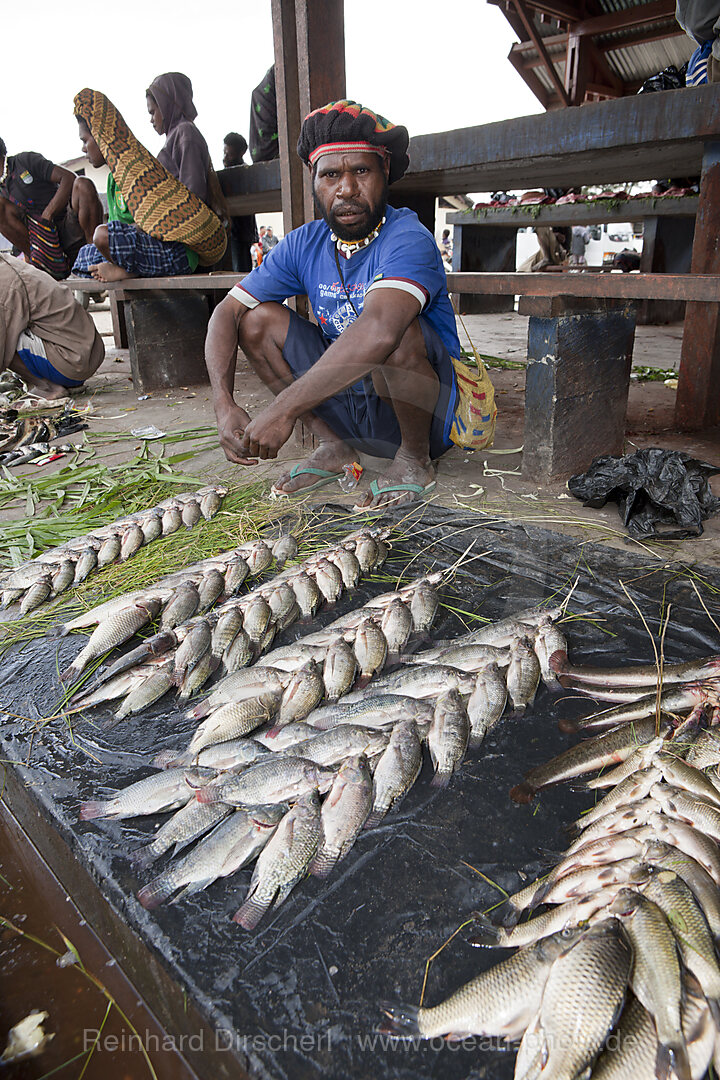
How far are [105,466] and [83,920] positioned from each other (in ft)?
10.2

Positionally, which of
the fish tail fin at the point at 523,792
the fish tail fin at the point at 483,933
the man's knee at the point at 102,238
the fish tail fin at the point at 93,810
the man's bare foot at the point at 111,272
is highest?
the man's knee at the point at 102,238

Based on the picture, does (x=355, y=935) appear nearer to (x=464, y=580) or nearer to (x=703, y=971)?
(x=703, y=971)

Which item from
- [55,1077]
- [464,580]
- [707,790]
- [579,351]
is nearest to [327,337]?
[579,351]

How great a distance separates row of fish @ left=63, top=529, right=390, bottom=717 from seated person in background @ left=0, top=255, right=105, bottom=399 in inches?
165

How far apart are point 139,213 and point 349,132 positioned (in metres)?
3.54

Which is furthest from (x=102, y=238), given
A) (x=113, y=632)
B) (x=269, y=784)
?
(x=269, y=784)

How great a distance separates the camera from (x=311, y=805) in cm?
155

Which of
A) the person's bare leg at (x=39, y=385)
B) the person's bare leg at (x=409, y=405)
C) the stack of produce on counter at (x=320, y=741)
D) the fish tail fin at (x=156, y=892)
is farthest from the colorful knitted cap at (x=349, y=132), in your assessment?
the person's bare leg at (x=39, y=385)

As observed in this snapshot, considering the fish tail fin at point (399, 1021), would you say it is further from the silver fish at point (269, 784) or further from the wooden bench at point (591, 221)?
the wooden bench at point (591, 221)

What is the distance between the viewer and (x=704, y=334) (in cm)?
431

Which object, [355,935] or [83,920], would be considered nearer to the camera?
[355,935]

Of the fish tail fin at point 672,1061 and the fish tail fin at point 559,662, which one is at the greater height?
the fish tail fin at point 559,662

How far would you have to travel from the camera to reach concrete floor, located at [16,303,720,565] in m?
3.11

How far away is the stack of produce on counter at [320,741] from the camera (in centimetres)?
148
